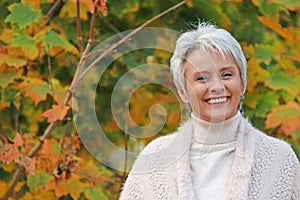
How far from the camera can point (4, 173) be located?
10.9ft

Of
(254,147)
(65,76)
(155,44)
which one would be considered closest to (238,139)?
(254,147)

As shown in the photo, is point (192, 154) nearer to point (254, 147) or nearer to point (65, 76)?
point (254, 147)

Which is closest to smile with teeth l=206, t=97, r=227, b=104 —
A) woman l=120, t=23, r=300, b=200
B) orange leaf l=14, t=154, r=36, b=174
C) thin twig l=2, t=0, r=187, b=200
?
woman l=120, t=23, r=300, b=200

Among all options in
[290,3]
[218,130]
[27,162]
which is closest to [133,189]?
[218,130]

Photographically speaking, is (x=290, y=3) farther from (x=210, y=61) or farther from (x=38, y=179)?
(x=38, y=179)

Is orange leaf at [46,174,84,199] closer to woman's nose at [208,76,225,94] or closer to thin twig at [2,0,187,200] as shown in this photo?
thin twig at [2,0,187,200]

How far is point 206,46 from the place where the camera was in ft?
6.66

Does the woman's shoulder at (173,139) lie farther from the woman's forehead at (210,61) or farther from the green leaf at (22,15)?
the green leaf at (22,15)

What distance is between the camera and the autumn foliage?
2982 mm

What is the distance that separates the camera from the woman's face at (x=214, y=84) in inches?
78.9

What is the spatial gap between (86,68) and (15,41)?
27 cm

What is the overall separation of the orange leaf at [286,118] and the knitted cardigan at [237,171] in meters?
0.84

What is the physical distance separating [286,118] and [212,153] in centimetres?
94

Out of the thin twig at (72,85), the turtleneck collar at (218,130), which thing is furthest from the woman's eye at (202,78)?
the thin twig at (72,85)
